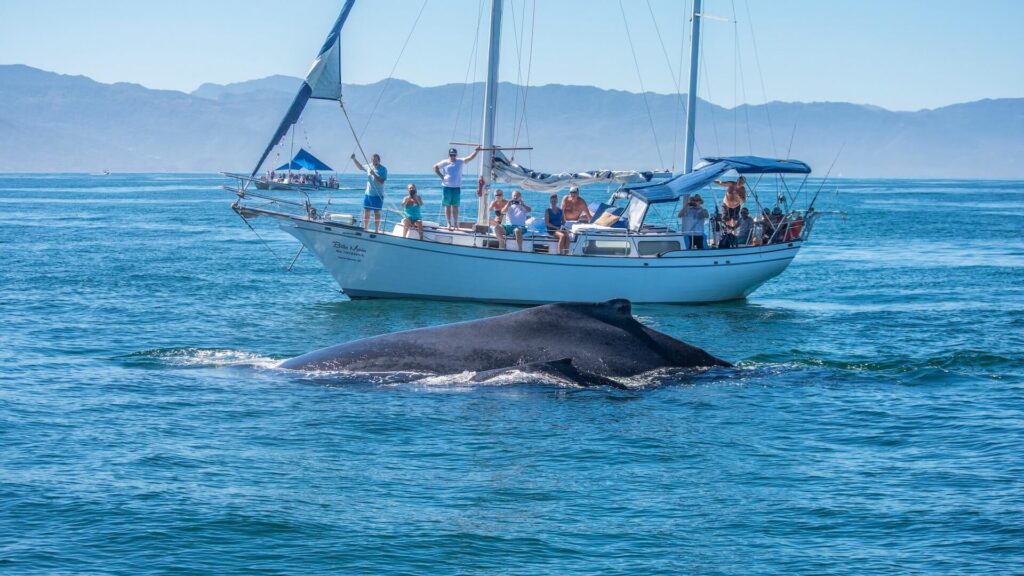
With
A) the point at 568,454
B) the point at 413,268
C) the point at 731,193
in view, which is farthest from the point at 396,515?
the point at 731,193

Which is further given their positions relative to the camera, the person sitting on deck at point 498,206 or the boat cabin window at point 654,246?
the boat cabin window at point 654,246

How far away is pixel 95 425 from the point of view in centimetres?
1546

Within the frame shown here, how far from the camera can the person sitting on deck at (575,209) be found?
30.8 meters

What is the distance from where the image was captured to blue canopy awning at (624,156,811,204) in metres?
30.1

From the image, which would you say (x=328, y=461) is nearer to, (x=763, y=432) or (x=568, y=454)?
(x=568, y=454)

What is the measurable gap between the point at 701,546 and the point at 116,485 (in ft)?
20.3

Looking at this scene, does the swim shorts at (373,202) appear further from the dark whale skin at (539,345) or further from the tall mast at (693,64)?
the dark whale skin at (539,345)

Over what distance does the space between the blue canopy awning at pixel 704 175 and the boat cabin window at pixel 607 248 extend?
4.13 ft

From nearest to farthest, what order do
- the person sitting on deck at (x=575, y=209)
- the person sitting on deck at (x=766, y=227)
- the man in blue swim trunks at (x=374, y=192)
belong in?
the man in blue swim trunks at (x=374, y=192) < the person sitting on deck at (x=575, y=209) < the person sitting on deck at (x=766, y=227)

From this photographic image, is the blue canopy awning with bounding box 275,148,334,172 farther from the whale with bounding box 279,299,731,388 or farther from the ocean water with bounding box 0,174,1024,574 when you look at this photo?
the whale with bounding box 279,299,731,388

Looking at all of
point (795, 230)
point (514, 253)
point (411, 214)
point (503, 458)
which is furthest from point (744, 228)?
point (503, 458)

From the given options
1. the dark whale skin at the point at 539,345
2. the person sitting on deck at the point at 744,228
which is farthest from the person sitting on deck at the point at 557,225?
the dark whale skin at the point at 539,345

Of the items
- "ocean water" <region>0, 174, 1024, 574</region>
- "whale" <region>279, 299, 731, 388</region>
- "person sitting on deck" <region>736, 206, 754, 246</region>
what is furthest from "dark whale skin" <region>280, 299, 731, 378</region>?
"person sitting on deck" <region>736, 206, 754, 246</region>

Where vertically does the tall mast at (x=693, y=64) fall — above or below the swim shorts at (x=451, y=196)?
above
